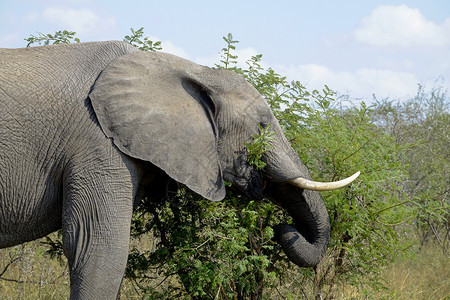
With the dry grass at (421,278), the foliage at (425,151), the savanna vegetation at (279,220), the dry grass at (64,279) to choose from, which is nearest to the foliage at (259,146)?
the savanna vegetation at (279,220)

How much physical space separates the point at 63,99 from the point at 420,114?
7925mm

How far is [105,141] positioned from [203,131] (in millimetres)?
681

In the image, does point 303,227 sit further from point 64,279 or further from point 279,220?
point 64,279

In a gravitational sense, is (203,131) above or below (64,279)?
above

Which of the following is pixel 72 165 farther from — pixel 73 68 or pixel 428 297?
pixel 428 297

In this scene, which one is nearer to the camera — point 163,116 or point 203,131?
point 163,116

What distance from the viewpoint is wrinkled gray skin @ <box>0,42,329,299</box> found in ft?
13.0

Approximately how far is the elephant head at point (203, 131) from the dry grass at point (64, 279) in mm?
1102

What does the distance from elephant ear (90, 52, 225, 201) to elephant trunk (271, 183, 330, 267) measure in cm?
65

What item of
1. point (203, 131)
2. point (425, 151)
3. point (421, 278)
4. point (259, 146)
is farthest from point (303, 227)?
point (425, 151)

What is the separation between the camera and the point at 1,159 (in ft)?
13.0

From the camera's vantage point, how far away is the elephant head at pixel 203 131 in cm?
411

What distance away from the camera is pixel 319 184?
14.8 feet

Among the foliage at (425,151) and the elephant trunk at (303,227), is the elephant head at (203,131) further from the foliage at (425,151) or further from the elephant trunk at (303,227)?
the foliage at (425,151)
